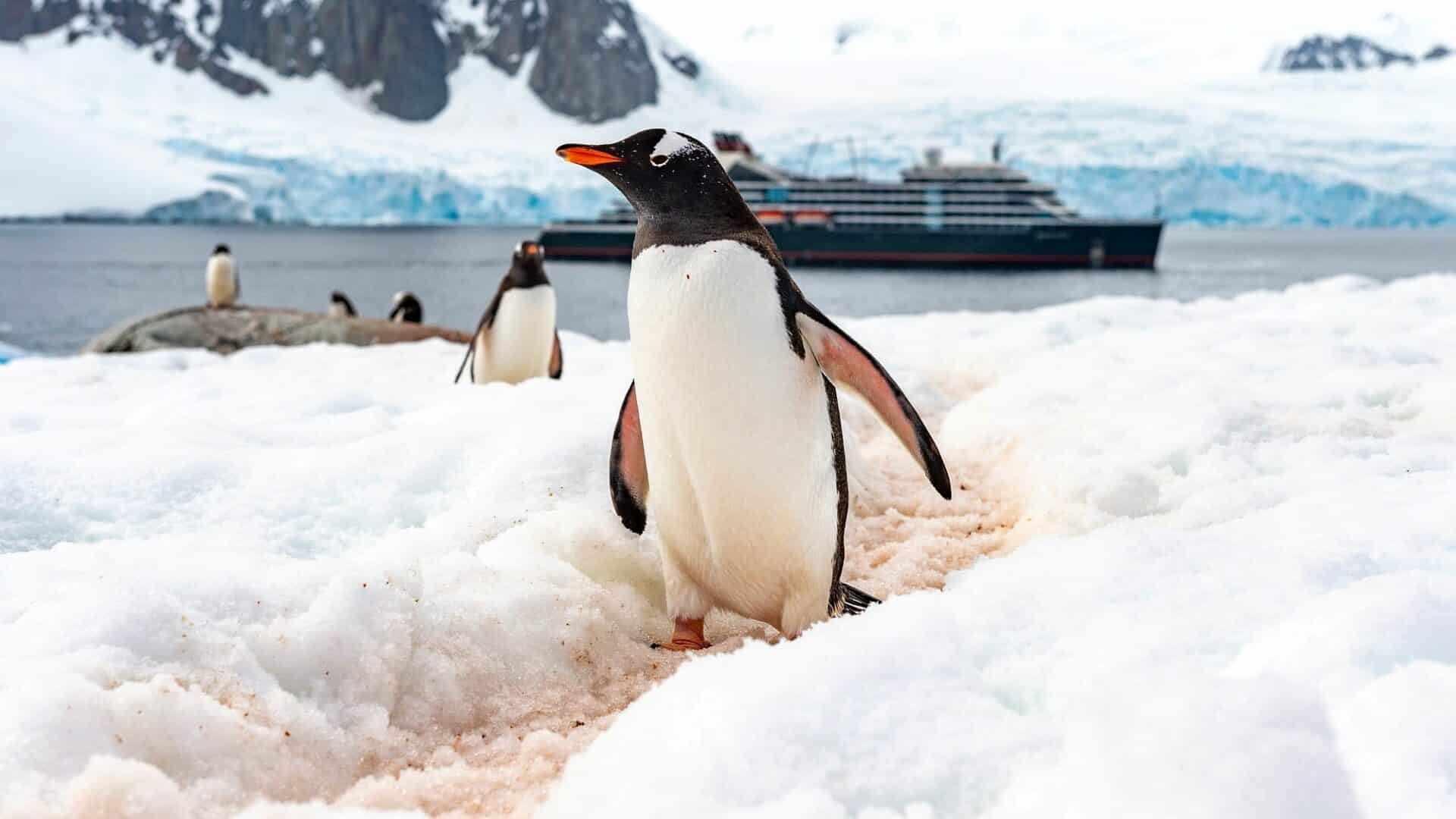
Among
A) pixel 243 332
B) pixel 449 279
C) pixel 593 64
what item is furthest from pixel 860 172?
pixel 593 64

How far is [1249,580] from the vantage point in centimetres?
174

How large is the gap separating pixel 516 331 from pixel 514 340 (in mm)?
53

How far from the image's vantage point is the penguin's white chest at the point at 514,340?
6191 millimetres

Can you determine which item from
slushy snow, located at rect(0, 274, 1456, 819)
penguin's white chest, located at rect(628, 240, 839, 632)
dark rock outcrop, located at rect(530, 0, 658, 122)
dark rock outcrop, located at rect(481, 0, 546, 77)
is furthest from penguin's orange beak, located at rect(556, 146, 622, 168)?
dark rock outcrop, located at rect(481, 0, 546, 77)

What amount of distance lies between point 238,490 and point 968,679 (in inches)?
84.5

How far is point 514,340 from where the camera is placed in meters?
6.20

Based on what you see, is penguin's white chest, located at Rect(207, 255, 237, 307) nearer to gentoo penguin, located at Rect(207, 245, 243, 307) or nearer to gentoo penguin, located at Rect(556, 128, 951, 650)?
gentoo penguin, located at Rect(207, 245, 243, 307)

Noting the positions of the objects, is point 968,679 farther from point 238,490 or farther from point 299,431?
point 299,431

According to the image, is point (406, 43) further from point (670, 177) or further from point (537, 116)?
point (670, 177)

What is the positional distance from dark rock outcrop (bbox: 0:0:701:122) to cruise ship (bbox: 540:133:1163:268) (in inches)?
3806

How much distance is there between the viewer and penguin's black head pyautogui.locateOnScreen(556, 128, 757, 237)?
2.32 meters

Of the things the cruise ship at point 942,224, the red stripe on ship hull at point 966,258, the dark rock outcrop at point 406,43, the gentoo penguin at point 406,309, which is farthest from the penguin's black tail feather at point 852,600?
the dark rock outcrop at point 406,43

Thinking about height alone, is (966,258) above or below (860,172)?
below

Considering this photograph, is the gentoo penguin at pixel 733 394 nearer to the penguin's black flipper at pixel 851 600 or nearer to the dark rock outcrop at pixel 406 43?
the penguin's black flipper at pixel 851 600
